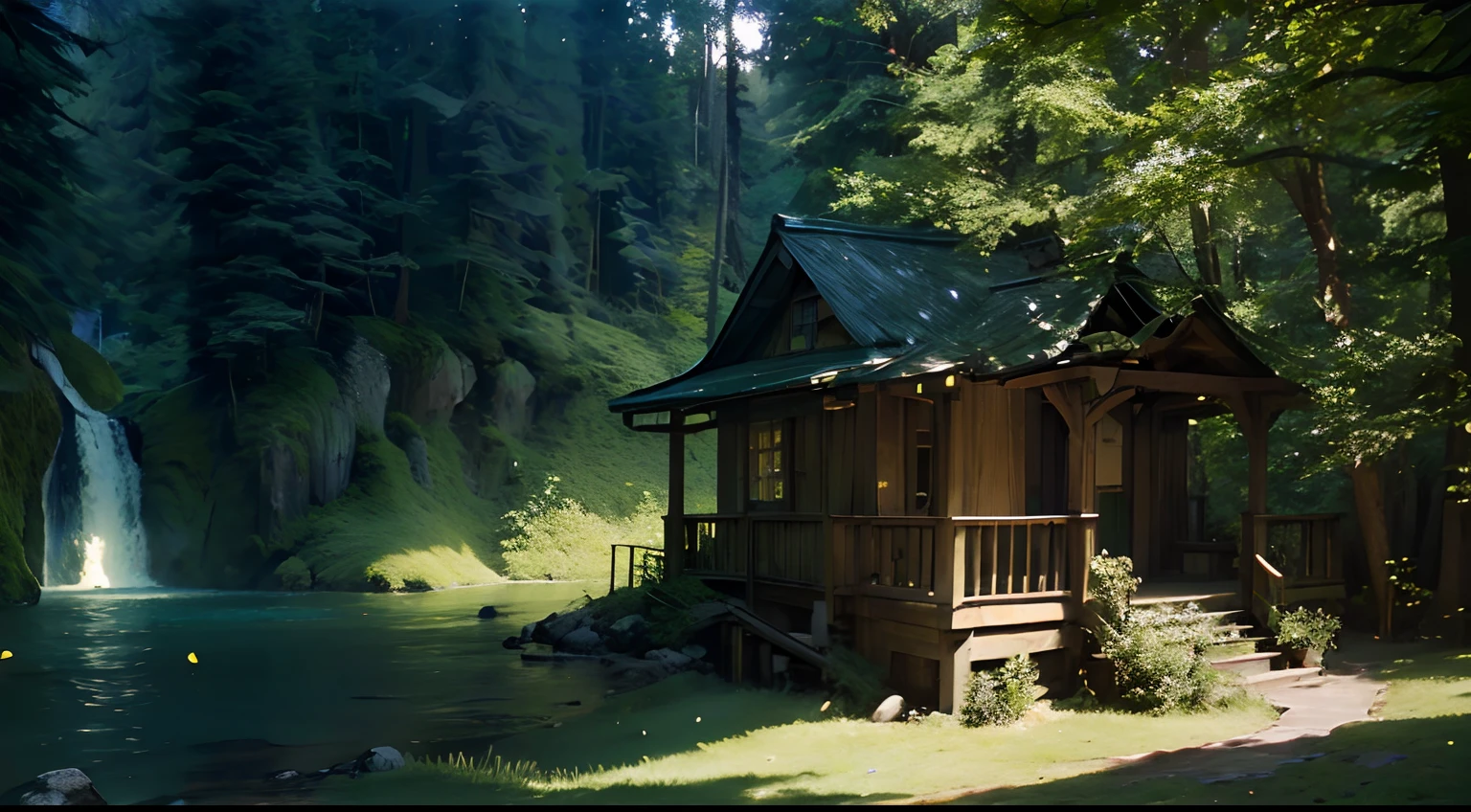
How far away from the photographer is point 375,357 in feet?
129

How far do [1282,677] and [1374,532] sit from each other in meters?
4.93

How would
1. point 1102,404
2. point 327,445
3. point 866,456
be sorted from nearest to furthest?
point 1102,404 → point 866,456 → point 327,445

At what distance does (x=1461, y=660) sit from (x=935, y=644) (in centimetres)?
638

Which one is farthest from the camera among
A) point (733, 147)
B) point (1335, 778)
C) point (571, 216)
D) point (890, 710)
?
point (733, 147)

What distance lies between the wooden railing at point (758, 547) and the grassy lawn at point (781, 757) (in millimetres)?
2548

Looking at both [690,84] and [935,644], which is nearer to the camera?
[935,644]

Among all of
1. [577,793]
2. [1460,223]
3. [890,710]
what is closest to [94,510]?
[890,710]

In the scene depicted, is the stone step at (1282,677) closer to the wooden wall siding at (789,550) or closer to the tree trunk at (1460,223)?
the tree trunk at (1460,223)

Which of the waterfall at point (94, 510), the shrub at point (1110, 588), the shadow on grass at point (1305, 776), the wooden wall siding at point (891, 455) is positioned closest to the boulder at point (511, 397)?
the waterfall at point (94, 510)

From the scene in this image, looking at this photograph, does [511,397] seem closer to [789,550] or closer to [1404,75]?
[789,550]

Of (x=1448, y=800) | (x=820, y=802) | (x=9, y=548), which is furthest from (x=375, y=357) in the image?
(x=1448, y=800)

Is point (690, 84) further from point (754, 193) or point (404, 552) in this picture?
point (404, 552)

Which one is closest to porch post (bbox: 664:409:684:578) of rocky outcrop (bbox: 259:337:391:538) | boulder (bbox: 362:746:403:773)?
boulder (bbox: 362:746:403:773)

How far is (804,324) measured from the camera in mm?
19375
